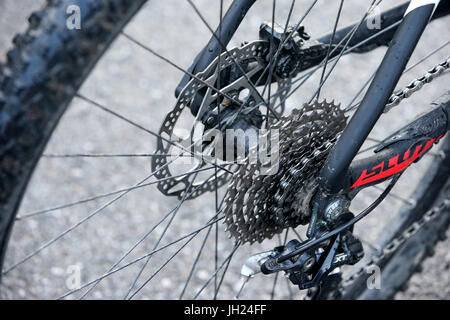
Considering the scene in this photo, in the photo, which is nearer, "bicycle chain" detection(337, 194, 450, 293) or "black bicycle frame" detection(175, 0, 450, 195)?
"black bicycle frame" detection(175, 0, 450, 195)

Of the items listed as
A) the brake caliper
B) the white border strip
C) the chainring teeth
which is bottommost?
the chainring teeth

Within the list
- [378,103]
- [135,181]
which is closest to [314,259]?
[378,103]

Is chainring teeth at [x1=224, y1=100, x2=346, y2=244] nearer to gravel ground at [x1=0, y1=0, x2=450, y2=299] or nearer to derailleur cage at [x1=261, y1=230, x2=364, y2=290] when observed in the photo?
derailleur cage at [x1=261, y1=230, x2=364, y2=290]

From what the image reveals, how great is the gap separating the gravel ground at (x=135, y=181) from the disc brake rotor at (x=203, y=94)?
571mm

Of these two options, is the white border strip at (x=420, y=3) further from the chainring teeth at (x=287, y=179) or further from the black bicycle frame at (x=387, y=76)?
the chainring teeth at (x=287, y=179)

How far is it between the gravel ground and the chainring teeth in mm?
620

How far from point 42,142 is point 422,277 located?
4.14 ft

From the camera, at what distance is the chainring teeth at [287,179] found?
2.95 ft

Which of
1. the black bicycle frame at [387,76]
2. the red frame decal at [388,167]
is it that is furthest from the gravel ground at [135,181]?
the black bicycle frame at [387,76]

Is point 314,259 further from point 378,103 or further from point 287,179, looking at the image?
point 378,103

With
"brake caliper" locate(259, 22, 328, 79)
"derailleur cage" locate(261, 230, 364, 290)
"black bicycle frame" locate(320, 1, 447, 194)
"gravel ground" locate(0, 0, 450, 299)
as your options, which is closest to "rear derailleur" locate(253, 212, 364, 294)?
"derailleur cage" locate(261, 230, 364, 290)

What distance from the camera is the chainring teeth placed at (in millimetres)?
899

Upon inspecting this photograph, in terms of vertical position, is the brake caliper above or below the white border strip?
above

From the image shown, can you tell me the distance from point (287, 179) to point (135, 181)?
1.00m
